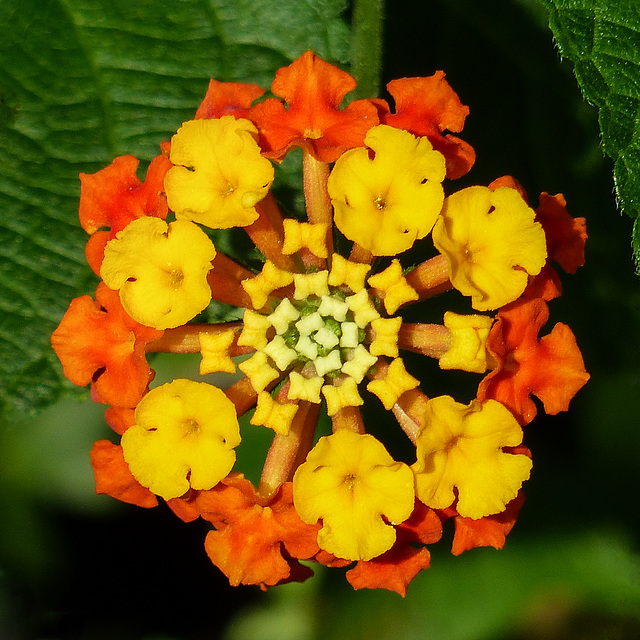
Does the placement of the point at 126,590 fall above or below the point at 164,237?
below


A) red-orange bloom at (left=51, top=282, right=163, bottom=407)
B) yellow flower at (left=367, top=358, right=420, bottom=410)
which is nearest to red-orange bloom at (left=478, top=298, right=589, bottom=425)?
yellow flower at (left=367, top=358, right=420, bottom=410)

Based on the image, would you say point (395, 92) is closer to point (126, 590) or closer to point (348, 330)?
point (348, 330)

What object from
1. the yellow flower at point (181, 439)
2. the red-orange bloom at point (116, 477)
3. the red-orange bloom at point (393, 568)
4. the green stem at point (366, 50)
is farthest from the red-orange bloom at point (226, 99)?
the red-orange bloom at point (393, 568)

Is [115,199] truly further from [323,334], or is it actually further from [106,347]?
[323,334]

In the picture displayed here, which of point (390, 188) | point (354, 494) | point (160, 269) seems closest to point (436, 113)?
point (390, 188)

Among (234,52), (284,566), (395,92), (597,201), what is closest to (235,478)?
(284,566)

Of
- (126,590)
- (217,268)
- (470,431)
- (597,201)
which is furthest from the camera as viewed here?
(126,590)

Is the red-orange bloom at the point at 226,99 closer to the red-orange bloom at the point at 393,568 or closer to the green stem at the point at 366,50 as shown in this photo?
the green stem at the point at 366,50
